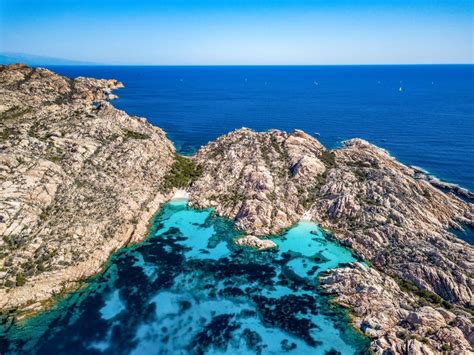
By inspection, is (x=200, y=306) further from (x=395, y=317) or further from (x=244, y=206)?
(x=244, y=206)

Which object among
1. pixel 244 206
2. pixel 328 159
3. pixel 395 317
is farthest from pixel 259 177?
pixel 395 317

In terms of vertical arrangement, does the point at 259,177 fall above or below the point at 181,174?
above

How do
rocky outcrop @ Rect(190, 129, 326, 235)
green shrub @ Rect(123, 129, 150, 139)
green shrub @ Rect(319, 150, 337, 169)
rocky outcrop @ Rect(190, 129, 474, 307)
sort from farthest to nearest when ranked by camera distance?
green shrub @ Rect(123, 129, 150, 139) → green shrub @ Rect(319, 150, 337, 169) → rocky outcrop @ Rect(190, 129, 326, 235) → rocky outcrop @ Rect(190, 129, 474, 307)

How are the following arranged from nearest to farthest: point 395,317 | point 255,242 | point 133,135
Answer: point 395,317 → point 255,242 → point 133,135

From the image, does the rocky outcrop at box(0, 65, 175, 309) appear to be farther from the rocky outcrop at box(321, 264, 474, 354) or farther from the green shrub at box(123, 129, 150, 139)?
the rocky outcrop at box(321, 264, 474, 354)

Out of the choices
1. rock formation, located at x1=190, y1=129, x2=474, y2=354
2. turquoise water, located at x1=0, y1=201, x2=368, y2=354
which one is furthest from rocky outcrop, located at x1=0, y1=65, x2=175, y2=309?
rock formation, located at x1=190, y1=129, x2=474, y2=354

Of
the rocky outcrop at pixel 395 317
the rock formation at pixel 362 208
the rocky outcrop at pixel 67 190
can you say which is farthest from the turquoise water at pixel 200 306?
the rock formation at pixel 362 208
